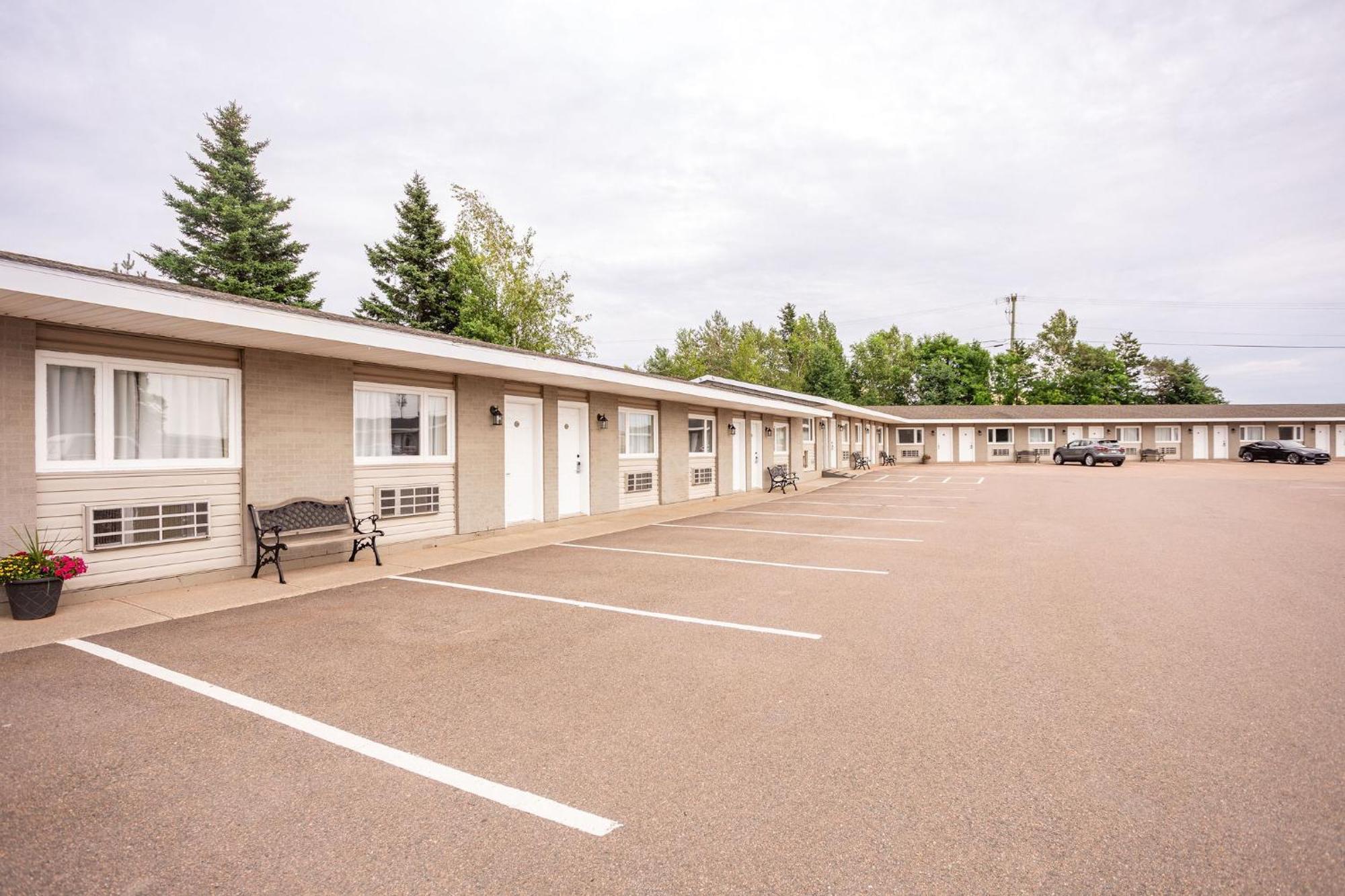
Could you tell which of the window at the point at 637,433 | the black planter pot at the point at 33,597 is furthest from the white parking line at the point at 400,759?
the window at the point at 637,433

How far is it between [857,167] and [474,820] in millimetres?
26936

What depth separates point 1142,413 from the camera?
140ft

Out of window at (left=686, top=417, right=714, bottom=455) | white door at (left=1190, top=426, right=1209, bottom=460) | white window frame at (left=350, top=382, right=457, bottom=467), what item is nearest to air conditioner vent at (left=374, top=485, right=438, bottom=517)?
white window frame at (left=350, top=382, right=457, bottom=467)

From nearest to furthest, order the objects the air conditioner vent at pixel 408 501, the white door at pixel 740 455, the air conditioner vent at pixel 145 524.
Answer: the air conditioner vent at pixel 145 524
the air conditioner vent at pixel 408 501
the white door at pixel 740 455

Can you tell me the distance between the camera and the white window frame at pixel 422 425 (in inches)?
364

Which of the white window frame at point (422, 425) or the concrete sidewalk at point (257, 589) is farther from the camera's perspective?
the white window frame at point (422, 425)

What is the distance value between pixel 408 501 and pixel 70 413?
13.8ft

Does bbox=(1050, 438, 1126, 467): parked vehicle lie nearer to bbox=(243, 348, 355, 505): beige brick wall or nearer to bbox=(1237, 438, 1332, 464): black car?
bbox=(1237, 438, 1332, 464): black car

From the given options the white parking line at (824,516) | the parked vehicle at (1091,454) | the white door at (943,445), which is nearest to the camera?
the white parking line at (824,516)

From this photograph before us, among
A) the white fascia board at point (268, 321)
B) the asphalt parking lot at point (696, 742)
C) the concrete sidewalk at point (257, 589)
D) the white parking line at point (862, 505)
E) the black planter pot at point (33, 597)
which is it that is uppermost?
the white fascia board at point (268, 321)

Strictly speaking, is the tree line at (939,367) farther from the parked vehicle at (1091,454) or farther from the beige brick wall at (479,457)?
the beige brick wall at (479,457)

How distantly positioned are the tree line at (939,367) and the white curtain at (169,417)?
49634 mm

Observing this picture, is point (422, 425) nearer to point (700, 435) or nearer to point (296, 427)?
point (296, 427)

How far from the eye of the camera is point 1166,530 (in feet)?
37.0
